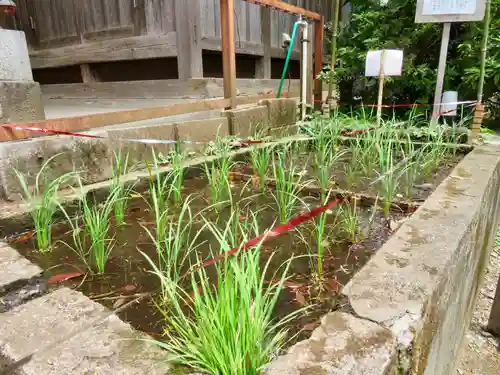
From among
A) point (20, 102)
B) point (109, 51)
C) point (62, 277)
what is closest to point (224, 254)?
point (62, 277)

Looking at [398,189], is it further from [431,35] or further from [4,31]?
[431,35]

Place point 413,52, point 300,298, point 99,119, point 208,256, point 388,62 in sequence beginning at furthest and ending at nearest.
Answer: point 413,52
point 388,62
point 99,119
point 208,256
point 300,298

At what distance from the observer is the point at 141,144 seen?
273 cm

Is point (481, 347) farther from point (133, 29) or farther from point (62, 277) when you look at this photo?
point (133, 29)

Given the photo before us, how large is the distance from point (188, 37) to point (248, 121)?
5.09 feet

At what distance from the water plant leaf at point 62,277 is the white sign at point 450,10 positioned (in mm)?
4913

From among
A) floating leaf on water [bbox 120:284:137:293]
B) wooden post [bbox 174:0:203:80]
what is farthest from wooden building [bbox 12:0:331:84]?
floating leaf on water [bbox 120:284:137:293]

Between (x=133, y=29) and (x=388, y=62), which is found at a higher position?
(x=133, y=29)

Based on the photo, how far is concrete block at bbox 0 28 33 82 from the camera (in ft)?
6.39

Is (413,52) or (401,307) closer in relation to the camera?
(401,307)

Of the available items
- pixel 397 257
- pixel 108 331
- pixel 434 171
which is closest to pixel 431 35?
pixel 434 171

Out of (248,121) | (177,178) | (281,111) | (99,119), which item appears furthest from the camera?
(281,111)

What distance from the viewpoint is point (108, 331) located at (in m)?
0.96

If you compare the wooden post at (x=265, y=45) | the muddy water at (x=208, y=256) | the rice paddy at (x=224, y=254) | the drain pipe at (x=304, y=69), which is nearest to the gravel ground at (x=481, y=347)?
the rice paddy at (x=224, y=254)
